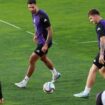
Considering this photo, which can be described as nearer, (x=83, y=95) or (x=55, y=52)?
(x=83, y=95)

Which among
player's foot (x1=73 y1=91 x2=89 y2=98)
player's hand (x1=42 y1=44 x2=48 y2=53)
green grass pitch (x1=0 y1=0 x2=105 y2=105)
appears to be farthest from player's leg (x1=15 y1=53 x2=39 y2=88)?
player's foot (x1=73 y1=91 x2=89 y2=98)

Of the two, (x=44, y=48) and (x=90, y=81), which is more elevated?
(x=44, y=48)

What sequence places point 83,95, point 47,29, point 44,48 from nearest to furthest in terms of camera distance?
point 83,95, point 44,48, point 47,29

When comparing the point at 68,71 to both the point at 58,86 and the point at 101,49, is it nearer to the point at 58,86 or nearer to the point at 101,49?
the point at 58,86

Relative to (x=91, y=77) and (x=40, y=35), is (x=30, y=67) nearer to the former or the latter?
(x=40, y=35)

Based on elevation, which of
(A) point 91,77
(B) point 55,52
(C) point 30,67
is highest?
(A) point 91,77

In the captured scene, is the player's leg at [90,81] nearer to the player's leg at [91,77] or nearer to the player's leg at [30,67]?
the player's leg at [91,77]

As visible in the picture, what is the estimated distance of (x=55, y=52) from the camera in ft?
60.8

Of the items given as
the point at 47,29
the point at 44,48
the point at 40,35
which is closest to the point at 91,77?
the point at 44,48

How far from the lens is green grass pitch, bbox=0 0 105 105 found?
1270 cm

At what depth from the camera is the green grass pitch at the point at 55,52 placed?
12.7 metres

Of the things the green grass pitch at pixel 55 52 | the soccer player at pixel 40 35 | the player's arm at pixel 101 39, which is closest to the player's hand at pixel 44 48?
the soccer player at pixel 40 35

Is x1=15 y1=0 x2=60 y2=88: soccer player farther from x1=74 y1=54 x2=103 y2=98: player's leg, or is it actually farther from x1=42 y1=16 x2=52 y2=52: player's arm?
x1=74 y1=54 x2=103 y2=98: player's leg

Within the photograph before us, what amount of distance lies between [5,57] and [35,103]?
591 centimetres
